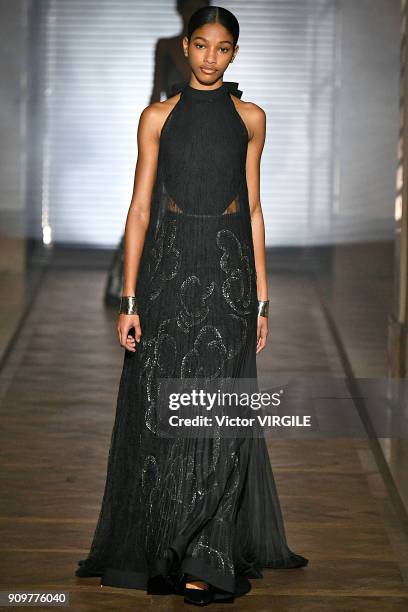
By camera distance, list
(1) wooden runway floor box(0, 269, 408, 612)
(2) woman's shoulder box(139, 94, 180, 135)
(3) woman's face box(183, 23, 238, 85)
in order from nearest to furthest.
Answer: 1. (3) woman's face box(183, 23, 238, 85)
2. (2) woman's shoulder box(139, 94, 180, 135)
3. (1) wooden runway floor box(0, 269, 408, 612)

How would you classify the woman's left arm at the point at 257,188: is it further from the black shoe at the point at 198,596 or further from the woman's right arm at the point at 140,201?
the black shoe at the point at 198,596

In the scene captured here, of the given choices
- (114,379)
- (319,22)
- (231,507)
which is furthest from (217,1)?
(231,507)

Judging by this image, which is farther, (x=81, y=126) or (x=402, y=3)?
(x=81, y=126)

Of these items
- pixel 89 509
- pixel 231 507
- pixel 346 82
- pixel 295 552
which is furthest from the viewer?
pixel 346 82

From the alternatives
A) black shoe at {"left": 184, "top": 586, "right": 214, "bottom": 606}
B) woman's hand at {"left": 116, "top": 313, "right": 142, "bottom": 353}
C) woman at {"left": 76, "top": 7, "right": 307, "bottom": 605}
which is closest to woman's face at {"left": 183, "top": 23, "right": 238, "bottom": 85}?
woman at {"left": 76, "top": 7, "right": 307, "bottom": 605}

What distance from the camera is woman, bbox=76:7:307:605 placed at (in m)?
3.22

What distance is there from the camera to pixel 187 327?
3293 millimetres

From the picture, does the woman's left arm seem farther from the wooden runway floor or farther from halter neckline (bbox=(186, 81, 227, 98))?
the wooden runway floor

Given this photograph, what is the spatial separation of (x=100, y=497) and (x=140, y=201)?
136 cm

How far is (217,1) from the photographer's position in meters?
13.9

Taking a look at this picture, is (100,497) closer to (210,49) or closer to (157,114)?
(157,114)

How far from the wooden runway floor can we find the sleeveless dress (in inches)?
5.4

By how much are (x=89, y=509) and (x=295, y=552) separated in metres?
0.74

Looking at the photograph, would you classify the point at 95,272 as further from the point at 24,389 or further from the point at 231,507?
the point at 231,507
